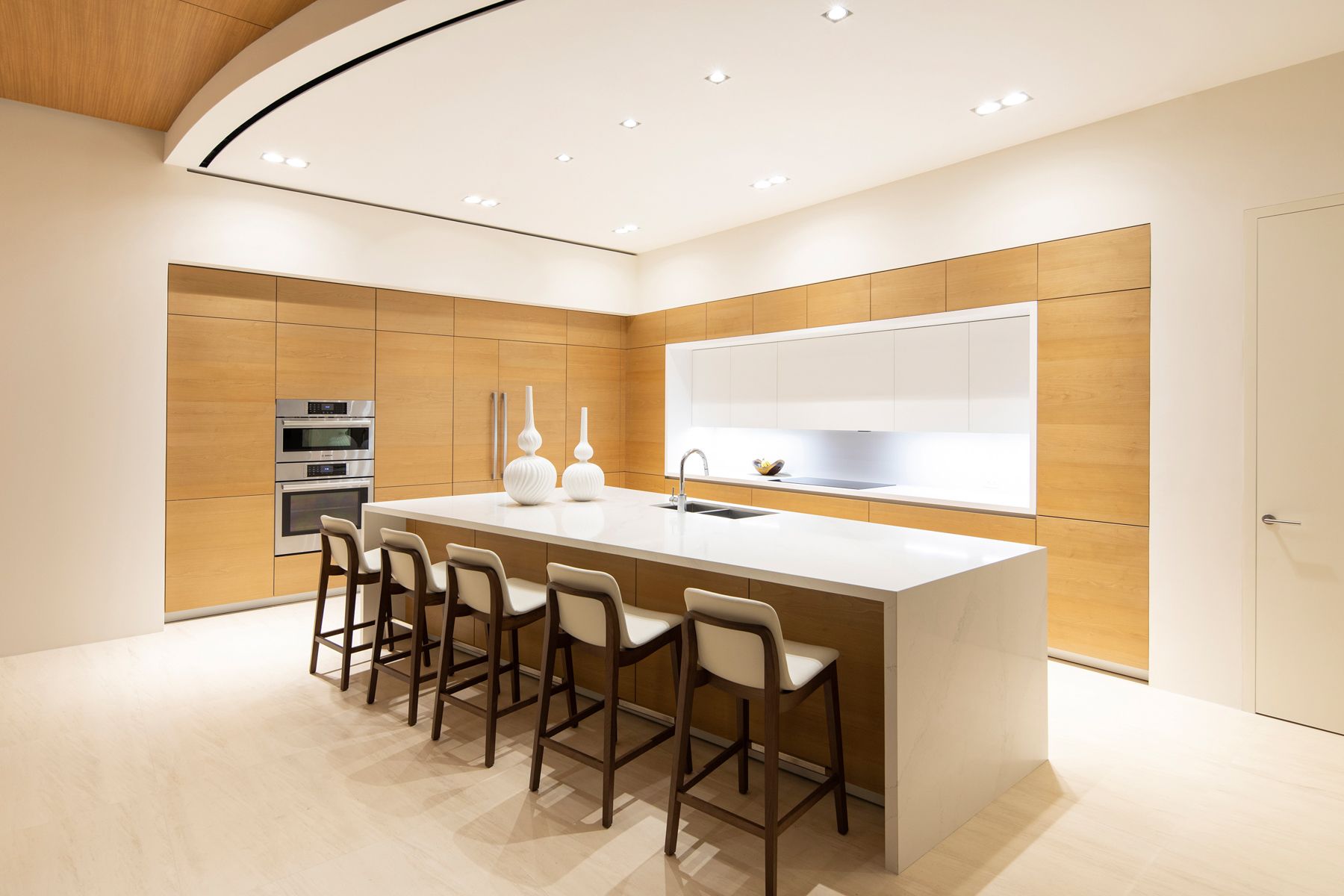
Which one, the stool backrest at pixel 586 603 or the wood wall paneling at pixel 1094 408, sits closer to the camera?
the stool backrest at pixel 586 603

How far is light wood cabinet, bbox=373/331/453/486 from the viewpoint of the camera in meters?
5.56

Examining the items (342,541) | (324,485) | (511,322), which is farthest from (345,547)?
(511,322)

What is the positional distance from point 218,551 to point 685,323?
3.92 metres

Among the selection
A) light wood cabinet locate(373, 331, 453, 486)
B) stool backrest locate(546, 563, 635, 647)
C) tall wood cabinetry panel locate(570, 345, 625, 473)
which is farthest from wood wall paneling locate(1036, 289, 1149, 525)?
light wood cabinet locate(373, 331, 453, 486)

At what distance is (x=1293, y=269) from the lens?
3229 mm

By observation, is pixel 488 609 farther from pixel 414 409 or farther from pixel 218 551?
pixel 414 409

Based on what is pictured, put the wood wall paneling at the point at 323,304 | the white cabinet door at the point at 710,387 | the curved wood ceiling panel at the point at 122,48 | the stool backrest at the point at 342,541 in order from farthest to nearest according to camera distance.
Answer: the white cabinet door at the point at 710,387
the wood wall paneling at the point at 323,304
the stool backrest at the point at 342,541
the curved wood ceiling panel at the point at 122,48

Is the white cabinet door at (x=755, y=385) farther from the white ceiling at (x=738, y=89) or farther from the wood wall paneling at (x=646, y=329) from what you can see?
the white ceiling at (x=738, y=89)

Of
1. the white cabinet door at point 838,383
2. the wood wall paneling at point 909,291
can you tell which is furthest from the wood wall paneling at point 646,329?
the wood wall paneling at point 909,291

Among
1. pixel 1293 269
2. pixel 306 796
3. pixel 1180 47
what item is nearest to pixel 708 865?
pixel 306 796

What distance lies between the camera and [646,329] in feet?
22.7

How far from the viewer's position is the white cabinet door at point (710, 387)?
21.1 feet

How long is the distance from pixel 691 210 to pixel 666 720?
12.5 feet

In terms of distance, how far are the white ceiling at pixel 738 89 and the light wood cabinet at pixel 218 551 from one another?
85.1 inches
